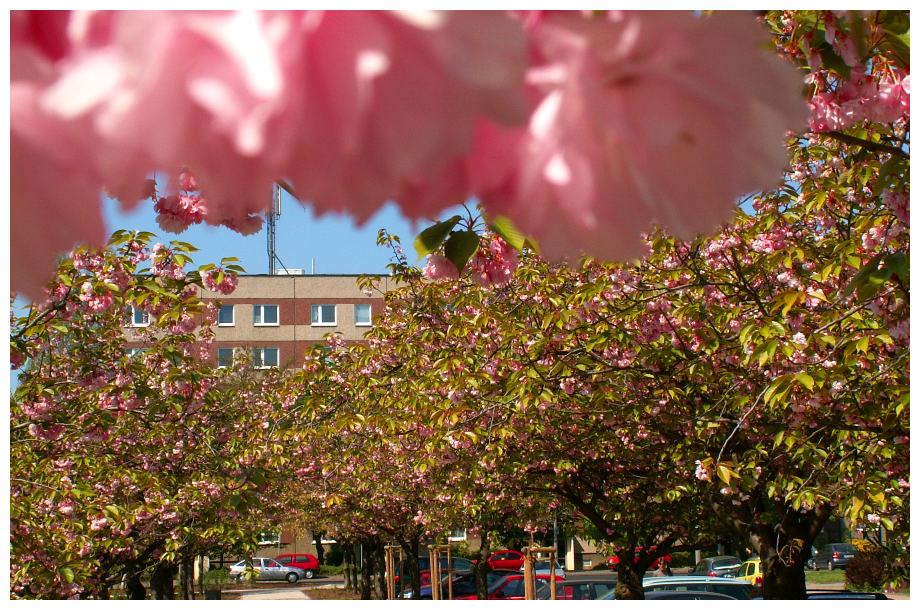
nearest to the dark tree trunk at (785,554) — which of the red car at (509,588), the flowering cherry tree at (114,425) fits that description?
the flowering cherry tree at (114,425)

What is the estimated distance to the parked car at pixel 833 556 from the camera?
124 ft

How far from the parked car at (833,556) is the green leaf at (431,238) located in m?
40.6

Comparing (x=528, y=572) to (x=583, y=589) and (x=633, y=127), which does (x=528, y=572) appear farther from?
(x=633, y=127)

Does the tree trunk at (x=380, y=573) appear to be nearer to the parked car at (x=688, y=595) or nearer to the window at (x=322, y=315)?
the parked car at (x=688, y=595)

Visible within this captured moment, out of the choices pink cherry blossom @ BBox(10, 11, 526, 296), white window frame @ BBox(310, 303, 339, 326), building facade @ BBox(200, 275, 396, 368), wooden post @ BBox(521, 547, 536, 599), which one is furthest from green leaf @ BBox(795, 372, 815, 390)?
white window frame @ BBox(310, 303, 339, 326)

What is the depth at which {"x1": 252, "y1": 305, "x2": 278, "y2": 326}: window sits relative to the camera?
47062mm

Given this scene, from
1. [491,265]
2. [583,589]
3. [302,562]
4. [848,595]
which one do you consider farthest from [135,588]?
[302,562]

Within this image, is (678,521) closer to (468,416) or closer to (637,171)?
(468,416)

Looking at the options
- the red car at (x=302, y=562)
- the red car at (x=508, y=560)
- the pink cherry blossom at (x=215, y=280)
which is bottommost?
the red car at (x=302, y=562)

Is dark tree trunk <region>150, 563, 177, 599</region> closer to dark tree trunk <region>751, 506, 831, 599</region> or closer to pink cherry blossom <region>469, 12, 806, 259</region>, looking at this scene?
dark tree trunk <region>751, 506, 831, 599</region>

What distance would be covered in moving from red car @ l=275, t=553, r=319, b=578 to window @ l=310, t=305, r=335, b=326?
39.3 ft

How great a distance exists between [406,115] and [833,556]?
141 feet

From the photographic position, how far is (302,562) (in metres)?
44.8

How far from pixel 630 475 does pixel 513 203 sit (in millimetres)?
11358
